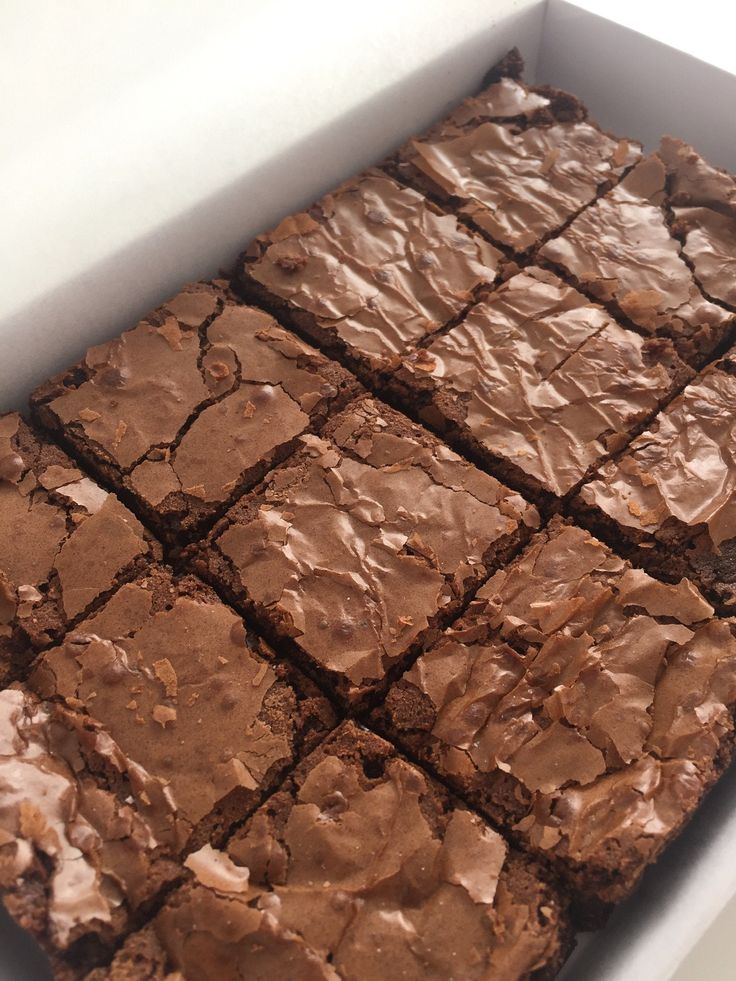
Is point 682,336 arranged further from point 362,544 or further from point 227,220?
point 227,220

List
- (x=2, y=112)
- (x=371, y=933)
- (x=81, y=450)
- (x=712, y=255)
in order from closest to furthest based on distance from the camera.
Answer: (x=371, y=933) → (x=2, y=112) → (x=81, y=450) → (x=712, y=255)

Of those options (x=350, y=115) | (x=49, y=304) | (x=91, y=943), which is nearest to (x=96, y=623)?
(x=91, y=943)

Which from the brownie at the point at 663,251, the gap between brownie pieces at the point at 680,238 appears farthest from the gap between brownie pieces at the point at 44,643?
the gap between brownie pieces at the point at 680,238

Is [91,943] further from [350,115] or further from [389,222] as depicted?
[350,115]

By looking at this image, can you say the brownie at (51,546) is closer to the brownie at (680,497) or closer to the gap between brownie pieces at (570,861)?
the gap between brownie pieces at (570,861)

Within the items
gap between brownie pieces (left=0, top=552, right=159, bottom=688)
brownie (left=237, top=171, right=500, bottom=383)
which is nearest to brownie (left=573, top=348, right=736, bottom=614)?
brownie (left=237, top=171, right=500, bottom=383)

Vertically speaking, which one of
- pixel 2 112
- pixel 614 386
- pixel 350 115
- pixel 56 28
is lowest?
pixel 2 112
